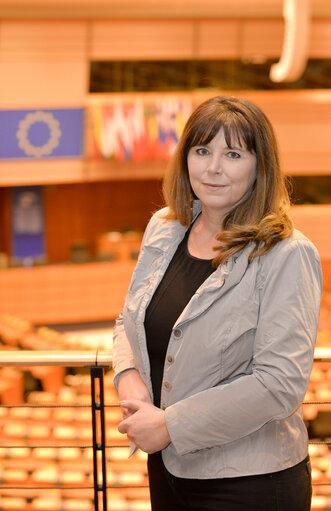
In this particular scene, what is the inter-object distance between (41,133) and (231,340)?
10.2m

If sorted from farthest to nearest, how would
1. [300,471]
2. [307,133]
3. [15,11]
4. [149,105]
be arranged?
[307,133], [149,105], [15,11], [300,471]

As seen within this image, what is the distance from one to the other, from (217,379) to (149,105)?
10.4 metres

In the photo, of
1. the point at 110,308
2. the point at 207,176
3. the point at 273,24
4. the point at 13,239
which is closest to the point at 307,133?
the point at 273,24

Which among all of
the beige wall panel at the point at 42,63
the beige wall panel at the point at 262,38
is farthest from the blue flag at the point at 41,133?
the beige wall panel at the point at 262,38

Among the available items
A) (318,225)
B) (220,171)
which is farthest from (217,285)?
(318,225)

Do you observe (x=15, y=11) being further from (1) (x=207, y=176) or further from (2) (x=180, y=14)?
(1) (x=207, y=176)

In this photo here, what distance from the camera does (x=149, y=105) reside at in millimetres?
11508

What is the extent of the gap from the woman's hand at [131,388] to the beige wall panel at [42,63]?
393 inches

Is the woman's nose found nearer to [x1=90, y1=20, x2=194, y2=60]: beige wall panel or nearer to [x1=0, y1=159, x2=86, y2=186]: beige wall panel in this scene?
[x1=0, y1=159, x2=86, y2=186]: beige wall panel

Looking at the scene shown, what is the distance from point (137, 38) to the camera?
1165 cm

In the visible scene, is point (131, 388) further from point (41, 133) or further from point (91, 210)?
point (91, 210)

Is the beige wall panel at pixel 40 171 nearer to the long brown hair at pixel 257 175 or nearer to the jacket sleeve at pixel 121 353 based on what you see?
the jacket sleeve at pixel 121 353

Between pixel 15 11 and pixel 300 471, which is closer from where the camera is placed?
pixel 300 471

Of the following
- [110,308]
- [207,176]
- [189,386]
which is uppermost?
[207,176]
